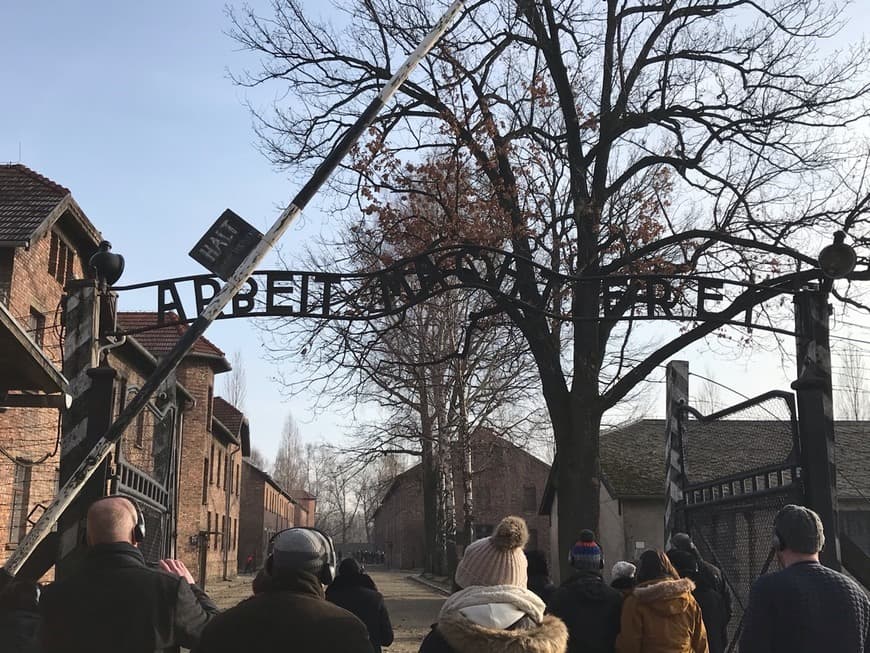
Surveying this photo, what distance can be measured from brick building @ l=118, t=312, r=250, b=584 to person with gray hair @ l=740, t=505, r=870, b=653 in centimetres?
3580

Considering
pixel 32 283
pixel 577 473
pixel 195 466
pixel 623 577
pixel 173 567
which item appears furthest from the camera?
pixel 195 466

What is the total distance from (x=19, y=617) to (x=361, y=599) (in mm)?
3278

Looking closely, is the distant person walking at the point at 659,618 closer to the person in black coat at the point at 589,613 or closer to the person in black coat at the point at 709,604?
the person in black coat at the point at 589,613

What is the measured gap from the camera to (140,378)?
109 ft

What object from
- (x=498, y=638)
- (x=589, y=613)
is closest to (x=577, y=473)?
(x=589, y=613)

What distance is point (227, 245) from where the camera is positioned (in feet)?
28.8

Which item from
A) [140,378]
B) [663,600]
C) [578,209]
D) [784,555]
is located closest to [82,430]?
[663,600]

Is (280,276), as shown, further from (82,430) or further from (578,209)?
(578,209)

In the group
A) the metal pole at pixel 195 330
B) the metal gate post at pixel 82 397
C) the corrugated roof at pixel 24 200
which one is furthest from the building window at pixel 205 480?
the metal pole at pixel 195 330

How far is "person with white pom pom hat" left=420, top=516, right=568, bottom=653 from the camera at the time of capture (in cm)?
328

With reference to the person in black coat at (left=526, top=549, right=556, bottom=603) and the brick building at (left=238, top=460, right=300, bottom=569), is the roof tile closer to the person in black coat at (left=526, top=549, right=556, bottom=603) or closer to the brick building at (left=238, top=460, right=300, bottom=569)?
the brick building at (left=238, top=460, right=300, bottom=569)

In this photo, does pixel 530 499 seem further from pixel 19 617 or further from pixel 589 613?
pixel 19 617

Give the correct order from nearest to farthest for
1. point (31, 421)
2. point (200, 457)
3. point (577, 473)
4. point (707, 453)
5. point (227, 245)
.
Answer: point (227, 245) < point (577, 473) < point (31, 421) < point (707, 453) < point (200, 457)

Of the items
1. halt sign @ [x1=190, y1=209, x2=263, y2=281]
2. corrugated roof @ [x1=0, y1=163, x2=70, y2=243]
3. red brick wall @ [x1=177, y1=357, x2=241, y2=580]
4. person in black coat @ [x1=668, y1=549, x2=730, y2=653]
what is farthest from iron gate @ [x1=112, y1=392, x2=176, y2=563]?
red brick wall @ [x1=177, y1=357, x2=241, y2=580]
